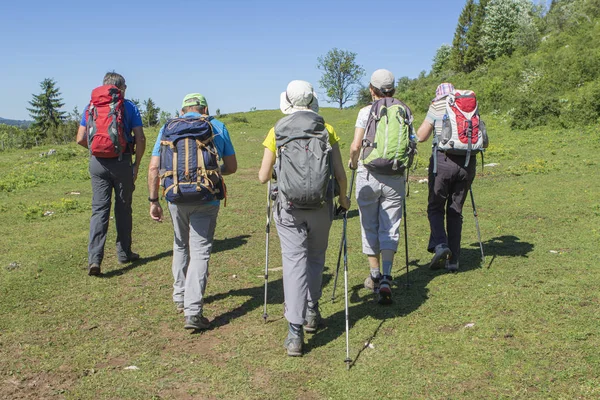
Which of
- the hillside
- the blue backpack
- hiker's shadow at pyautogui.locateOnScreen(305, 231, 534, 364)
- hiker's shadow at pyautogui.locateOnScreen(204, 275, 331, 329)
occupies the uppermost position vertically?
the hillside

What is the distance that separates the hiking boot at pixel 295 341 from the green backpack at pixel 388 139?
1.92 metres

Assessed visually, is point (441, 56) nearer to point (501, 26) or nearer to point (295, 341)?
point (501, 26)

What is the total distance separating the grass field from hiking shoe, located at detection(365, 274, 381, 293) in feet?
0.48

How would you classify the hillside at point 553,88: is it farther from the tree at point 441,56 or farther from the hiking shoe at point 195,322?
the tree at point 441,56

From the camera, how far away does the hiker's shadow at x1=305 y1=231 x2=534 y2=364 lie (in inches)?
198

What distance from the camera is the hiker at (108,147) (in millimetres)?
6520

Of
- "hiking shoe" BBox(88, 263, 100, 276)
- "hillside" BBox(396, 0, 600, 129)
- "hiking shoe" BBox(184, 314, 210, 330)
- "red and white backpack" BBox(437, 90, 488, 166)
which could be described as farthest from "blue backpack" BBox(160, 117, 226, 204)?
"hillside" BBox(396, 0, 600, 129)

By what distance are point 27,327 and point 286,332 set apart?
2533 millimetres

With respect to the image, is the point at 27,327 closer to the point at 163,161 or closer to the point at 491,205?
the point at 163,161

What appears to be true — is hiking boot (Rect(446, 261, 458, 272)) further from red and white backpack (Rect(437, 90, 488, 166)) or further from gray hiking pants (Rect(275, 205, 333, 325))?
gray hiking pants (Rect(275, 205, 333, 325))

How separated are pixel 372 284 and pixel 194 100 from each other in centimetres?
278

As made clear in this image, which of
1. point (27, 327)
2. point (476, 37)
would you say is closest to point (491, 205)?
point (27, 327)

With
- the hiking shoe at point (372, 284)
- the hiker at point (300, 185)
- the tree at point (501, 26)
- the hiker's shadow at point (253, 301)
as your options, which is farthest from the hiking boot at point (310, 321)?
the tree at point (501, 26)

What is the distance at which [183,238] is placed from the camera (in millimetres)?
5406
